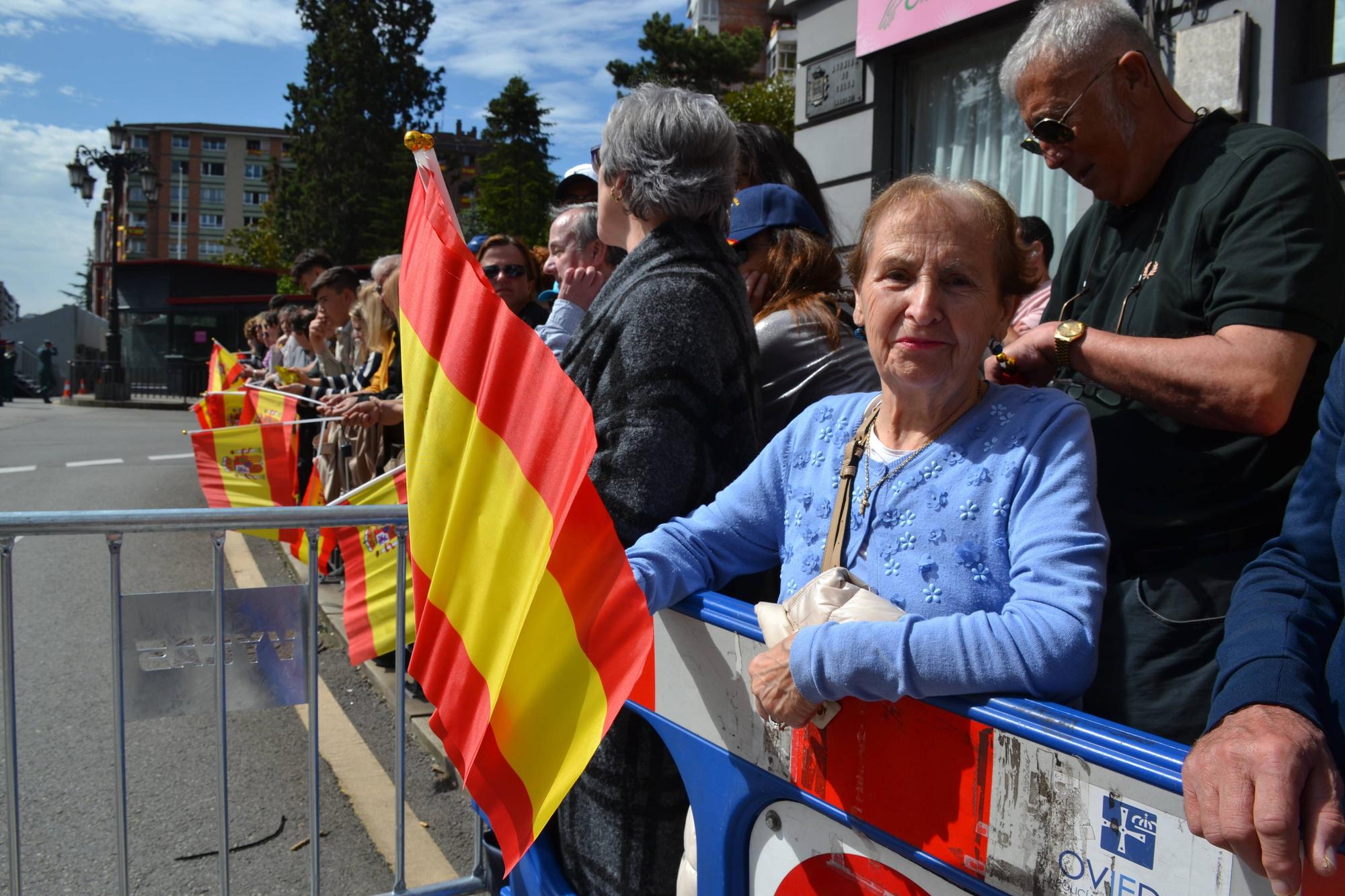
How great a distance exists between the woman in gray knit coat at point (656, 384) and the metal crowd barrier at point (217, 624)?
2.42 feet

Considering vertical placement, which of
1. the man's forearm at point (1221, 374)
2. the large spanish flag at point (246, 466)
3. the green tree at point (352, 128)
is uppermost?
the green tree at point (352, 128)

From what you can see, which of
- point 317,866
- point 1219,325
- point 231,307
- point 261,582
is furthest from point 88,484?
point 231,307

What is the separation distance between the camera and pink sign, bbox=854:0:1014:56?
677cm

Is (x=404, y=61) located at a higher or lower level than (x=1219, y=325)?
higher

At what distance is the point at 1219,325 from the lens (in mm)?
1693

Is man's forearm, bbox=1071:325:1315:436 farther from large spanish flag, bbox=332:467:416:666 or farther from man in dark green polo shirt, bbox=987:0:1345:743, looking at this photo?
large spanish flag, bbox=332:467:416:666

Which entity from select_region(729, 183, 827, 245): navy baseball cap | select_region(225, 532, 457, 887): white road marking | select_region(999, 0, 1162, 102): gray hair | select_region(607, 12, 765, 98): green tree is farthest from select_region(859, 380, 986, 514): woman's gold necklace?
select_region(607, 12, 765, 98): green tree

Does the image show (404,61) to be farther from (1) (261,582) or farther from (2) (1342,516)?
(2) (1342,516)

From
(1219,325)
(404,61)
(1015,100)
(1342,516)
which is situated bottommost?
(1342,516)

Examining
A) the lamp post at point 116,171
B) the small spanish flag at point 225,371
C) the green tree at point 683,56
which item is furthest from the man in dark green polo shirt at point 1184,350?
the green tree at point 683,56

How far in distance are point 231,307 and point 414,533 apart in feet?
120

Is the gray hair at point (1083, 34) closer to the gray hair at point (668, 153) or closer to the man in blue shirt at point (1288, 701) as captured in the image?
the gray hair at point (668, 153)

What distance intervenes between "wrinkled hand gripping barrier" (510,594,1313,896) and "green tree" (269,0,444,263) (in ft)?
151

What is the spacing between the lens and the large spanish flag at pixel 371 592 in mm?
3557
